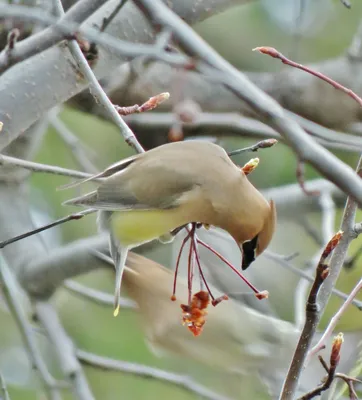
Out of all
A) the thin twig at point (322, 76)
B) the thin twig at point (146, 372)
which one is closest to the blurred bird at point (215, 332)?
the thin twig at point (146, 372)

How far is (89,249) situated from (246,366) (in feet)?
1.90

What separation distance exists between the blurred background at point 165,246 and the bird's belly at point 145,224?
1.48 metres

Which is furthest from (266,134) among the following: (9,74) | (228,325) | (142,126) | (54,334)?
(9,74)

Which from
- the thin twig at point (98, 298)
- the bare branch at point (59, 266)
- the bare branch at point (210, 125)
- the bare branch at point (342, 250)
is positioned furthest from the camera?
the bare branch at point (210, 125)

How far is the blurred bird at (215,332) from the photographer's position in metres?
2.38

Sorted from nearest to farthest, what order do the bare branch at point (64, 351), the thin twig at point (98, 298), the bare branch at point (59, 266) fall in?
the bare branch at point (64, 351), the bare branch at point (59, 266), the thin twig at point (98, 298)

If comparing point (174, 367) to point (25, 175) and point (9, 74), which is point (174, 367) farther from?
point (9, 74)

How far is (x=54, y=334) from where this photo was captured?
2580mm

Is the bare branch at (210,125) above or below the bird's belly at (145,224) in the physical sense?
above

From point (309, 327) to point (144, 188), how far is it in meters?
0.66

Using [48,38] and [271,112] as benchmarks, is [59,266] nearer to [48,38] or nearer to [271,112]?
[48,38]

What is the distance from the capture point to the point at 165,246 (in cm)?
343

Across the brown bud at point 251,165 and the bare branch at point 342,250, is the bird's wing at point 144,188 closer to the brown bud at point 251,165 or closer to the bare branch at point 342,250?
the brown bud at point 251,165

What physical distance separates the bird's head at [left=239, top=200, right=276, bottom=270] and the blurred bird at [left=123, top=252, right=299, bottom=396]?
0.77 metres
